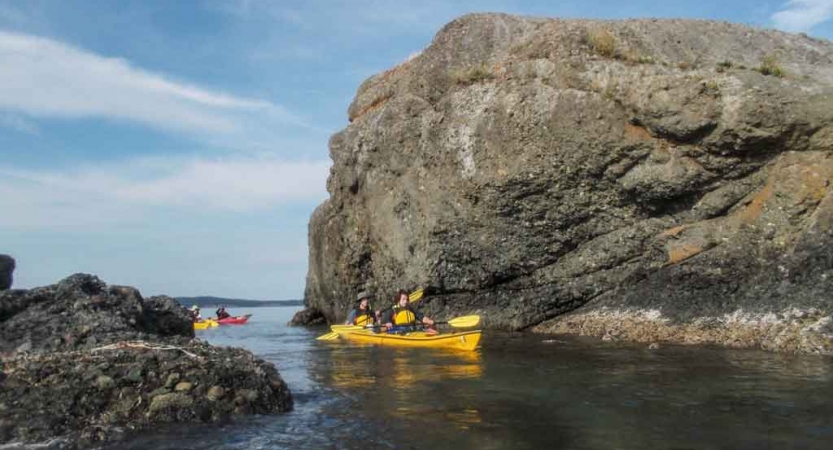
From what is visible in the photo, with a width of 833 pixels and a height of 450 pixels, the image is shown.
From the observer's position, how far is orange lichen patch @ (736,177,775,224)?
17.1 meters

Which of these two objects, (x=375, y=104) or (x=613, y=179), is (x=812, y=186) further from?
(x=375, y=104)

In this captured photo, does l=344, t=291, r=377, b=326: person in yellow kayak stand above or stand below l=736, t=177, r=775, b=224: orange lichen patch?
below

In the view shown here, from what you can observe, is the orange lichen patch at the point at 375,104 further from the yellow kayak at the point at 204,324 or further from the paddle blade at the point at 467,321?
the yellow kayak at the point at 204,324

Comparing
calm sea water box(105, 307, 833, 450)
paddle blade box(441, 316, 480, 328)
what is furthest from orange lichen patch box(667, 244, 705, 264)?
paddle blade box(441, 316, 480, 328)

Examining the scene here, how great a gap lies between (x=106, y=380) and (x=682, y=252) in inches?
583

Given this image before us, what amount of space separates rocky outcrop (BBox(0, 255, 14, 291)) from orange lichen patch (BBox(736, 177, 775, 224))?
17677 mm

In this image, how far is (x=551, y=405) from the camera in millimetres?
9117

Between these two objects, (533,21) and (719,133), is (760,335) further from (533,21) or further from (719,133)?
(533,21)

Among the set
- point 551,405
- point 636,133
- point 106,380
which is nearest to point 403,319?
point 636,133

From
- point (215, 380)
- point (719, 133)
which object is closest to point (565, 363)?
point (215, 380)

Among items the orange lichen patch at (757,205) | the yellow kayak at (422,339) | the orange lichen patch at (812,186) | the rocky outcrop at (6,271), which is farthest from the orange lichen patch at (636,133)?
the rocky outcrop at (6,271)

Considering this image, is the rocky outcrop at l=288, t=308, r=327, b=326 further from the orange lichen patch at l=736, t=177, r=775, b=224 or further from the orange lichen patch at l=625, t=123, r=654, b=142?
the orange lichen patch at l=736, t=177, r=775, b=224

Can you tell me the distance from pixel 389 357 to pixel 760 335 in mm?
8239

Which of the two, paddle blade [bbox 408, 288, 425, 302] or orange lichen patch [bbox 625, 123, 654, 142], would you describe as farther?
paddle blade [bbox 408, 288, 425, 302]
